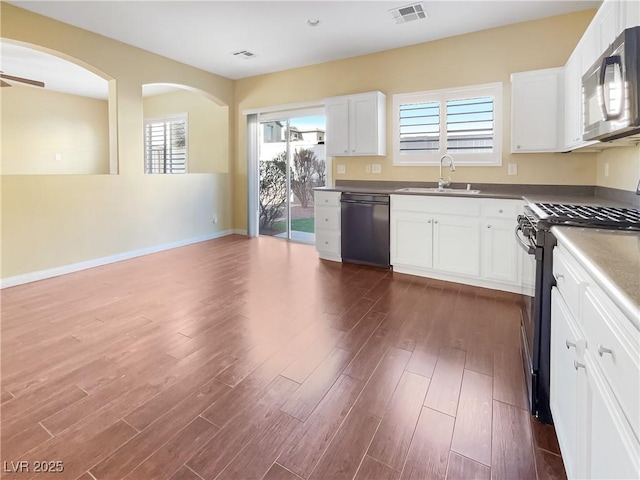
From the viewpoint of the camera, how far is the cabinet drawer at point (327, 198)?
4730mm

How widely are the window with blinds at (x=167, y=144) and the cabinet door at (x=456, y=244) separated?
5.62m

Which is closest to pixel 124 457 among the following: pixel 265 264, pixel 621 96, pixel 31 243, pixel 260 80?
pixel 621 96

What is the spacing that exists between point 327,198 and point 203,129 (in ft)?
12.0

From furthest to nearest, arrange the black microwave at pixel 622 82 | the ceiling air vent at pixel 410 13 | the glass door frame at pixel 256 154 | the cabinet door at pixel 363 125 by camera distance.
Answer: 1. the glass door frame at pixel 256 154
2. the cabinet door at pixel 363 125
3. the ceiling air vent at pixel 410 13
4. the black microwave at pixel 622 82

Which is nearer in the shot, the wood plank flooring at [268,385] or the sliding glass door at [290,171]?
the wood plank flooring at [268,385]

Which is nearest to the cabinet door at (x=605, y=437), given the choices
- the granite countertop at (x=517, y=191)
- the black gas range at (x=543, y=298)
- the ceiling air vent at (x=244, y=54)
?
the black gas range at (x=543, y=298)

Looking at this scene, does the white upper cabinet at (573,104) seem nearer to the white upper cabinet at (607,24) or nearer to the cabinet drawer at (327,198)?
the white upper cabinet at (607,24)

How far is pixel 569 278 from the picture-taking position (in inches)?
53.8

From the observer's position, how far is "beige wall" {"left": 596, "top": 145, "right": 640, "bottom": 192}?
2.59 m

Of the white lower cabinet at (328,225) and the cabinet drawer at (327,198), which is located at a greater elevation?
the cabinet drawer at (327,198)

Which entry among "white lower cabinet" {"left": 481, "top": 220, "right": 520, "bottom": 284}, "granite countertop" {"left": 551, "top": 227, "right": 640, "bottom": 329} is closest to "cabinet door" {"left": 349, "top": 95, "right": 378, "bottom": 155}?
"white lower cabinet" {"left": 481, "top": 220, "right": 520, "bottom": 284}

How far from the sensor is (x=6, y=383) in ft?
6.73

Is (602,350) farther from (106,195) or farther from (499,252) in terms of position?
(106,195)

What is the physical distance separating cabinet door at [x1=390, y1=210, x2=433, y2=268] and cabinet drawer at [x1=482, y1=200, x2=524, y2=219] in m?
0.58
